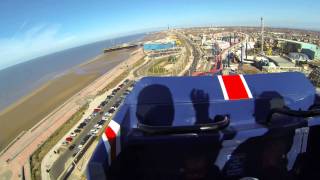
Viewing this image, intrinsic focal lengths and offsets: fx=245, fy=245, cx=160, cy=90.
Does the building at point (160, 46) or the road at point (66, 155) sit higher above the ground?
the building at point (160, 46)

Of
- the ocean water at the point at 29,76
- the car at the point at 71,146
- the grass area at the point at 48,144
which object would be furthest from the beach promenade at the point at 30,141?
the ocean water at the point at 29,76

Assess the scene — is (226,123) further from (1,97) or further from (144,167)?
(1,97)

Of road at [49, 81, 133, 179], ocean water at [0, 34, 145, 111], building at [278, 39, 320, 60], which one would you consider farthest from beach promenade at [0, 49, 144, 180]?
building at [278, 39, 320, 60]

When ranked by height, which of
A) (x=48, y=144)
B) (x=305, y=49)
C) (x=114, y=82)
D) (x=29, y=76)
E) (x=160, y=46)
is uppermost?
(x=160, y=46)

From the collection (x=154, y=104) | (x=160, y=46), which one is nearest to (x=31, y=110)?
(x=154, y=104)

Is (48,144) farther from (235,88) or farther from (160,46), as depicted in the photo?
(160,46)

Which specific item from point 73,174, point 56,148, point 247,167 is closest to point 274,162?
point 247,167

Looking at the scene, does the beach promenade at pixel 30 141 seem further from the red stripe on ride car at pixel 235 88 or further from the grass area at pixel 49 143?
the red stripe on ride car at pixel 235 88

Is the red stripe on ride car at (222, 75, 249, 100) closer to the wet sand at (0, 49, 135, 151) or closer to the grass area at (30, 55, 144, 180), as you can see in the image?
the grass area at (30, 55, 144, 180)
